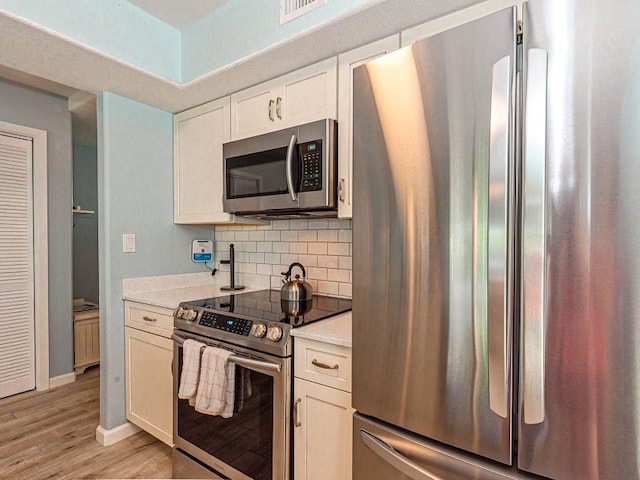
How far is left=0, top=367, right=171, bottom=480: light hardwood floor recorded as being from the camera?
2.00m

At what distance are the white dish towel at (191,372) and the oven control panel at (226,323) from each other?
0.35ft

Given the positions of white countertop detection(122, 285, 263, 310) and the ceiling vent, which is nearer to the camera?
the ceiling vent

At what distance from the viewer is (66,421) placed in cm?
254

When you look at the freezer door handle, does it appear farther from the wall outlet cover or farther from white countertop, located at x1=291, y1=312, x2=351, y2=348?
the wall outlet cover

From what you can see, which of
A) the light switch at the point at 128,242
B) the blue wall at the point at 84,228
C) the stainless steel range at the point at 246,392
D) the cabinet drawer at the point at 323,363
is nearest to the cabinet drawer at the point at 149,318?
the stainless steel range at the point at 246,392

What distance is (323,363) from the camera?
55.1 inches

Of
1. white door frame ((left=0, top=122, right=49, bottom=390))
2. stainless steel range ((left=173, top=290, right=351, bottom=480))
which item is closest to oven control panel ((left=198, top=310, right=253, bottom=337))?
stainless steel range ((left=173, top=290, right=351, bottom=480))

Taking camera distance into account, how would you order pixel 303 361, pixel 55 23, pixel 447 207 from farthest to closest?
pixel 55 23 → pixel 303 361 → pixel 447 207

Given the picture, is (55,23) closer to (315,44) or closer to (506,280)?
(315,44)

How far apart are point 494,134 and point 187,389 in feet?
5.38

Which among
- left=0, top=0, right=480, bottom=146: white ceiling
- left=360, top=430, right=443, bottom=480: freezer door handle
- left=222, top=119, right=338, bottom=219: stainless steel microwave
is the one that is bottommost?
left=360, top=430, right=443, bottom=480: freezer door handle

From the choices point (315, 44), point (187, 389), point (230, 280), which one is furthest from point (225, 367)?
point (315, 44)

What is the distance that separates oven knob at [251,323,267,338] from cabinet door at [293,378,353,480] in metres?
0.23

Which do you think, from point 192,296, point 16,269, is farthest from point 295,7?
point 16,269
